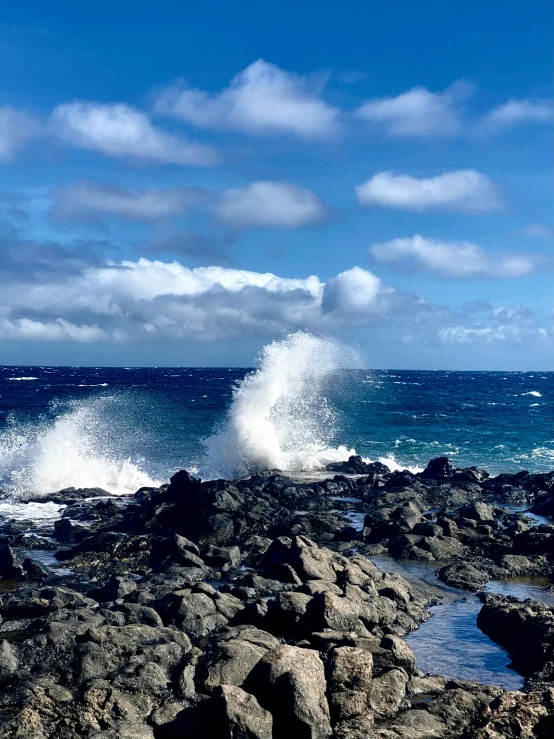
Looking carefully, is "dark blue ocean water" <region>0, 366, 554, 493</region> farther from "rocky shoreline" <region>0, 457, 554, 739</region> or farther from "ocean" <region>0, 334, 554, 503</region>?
"rocky shoreline" <region>0, 457, 554, 739</region>

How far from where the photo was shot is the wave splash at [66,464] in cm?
3422

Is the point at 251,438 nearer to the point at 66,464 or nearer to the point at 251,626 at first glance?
the point at 66,464

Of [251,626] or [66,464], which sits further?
[66,464]

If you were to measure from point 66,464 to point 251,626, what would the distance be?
2435 cm

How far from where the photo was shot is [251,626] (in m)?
13.1

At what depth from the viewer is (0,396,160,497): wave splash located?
112 ft

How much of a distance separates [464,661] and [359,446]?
33.7 metres

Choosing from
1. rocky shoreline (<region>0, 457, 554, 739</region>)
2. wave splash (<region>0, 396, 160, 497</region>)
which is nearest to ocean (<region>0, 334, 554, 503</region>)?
wave splash (<region>0, 396, 160, 497</region>)

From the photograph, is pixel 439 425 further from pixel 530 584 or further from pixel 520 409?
pixel 530 584

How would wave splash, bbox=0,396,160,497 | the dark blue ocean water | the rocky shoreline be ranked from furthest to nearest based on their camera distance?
the dark blue ocean water < wave splash, bbox=0,396,160,497 < the rocky shoreline

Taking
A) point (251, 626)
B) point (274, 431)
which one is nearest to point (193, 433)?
point (274, 431)

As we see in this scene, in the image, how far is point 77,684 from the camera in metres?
11.1

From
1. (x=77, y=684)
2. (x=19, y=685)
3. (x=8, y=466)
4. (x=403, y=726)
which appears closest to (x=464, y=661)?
(x=403, y=726)

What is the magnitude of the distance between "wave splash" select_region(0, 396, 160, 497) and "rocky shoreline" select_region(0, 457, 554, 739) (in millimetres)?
9004
